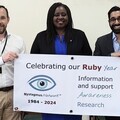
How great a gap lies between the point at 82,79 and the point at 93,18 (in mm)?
1723

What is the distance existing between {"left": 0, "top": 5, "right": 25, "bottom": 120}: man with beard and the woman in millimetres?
210

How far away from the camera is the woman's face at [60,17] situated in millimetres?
2737

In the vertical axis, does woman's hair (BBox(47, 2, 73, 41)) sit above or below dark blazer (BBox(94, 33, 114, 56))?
above

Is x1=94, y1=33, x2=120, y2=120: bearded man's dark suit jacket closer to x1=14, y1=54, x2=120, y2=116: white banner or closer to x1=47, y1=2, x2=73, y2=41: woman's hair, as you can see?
x1=14, y1=54, x2=120, y2=116: white banner

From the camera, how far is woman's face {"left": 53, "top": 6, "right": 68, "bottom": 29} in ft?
8.98

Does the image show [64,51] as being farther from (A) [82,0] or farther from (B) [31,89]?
(A) [82,0]

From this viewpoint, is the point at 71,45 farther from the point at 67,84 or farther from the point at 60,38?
the point at 67,84

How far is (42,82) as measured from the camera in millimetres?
2738

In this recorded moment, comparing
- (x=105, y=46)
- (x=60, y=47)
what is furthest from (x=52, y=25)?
(x=105, y=46)

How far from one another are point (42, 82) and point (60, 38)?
483 millimetres

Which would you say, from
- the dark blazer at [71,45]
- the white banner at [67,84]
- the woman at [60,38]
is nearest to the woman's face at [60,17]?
the woman at [60,38]

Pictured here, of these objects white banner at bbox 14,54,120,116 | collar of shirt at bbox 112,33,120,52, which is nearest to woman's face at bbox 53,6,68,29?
white banner at bbox 14,54,120,116

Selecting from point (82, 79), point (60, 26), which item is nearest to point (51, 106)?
point (82, 79)

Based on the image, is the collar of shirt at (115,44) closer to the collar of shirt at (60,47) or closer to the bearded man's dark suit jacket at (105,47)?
the bearded man's dark suit jacket at (105,47)
